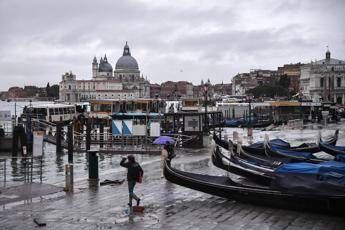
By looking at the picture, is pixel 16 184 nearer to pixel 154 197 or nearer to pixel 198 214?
pixel 154 197

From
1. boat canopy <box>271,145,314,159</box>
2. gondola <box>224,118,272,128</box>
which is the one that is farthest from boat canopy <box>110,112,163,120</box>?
gondola <box>224,118,272,128</box>

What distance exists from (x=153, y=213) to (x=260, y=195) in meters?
2.45

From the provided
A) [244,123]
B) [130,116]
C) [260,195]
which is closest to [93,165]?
[260,195]

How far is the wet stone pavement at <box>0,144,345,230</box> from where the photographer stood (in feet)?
34.0

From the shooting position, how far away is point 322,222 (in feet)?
34.4

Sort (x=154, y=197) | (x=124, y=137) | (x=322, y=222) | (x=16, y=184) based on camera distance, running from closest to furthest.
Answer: (x=322, y=222) → (x=154, y=197) → (x=16, y=184) → (x=124, y=137)

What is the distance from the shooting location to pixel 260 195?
38.9 ft

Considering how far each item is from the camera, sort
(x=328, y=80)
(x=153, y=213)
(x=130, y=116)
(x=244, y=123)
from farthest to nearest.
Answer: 1. (x=328, y=80)
2. (x=244, y=123)
3. (x=130, y=116)
4. (x=153, y=213)

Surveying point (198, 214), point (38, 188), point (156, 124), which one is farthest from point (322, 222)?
point (156, 124)

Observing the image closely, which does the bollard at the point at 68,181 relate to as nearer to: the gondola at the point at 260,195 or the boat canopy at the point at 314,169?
the gondola at the point at 260,195

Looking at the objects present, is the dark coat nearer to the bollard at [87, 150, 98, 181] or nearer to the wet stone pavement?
the wet stone pavement

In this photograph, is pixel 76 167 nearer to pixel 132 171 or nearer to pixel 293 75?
pixel 132 171

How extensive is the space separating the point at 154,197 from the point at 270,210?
10.2ft

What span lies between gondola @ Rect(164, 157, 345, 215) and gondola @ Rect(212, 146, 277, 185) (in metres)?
1.04
